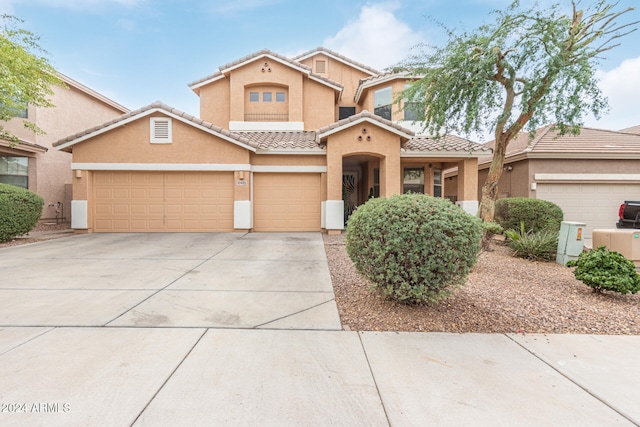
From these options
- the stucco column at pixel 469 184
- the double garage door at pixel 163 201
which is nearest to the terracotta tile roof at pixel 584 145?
the stucco column at pixel 469 184

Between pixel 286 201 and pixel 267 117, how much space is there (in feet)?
19.8

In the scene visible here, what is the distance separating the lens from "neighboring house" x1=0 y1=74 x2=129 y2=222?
47.6ft

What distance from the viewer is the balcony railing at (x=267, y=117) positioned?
16641mm

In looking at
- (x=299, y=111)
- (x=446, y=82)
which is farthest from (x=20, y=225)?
(x=446, y=82)

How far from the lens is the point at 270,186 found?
43.2 feet

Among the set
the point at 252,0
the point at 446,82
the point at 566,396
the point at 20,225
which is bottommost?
the point at 566,396

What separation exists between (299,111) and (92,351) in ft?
49.2

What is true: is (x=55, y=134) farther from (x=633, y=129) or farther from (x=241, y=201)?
(x=633, y=129)

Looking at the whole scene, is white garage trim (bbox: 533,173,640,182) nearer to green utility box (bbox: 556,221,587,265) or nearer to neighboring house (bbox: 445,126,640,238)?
neighboring house (bbox: 445,126,640,238)

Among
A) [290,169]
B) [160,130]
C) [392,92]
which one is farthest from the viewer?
[392,92]

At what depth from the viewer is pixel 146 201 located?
12.6 metres

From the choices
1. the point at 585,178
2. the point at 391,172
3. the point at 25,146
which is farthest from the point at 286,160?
the point at 585,178

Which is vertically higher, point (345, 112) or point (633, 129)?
point (345, 112)

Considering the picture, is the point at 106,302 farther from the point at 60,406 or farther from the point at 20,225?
the point at 20,225
